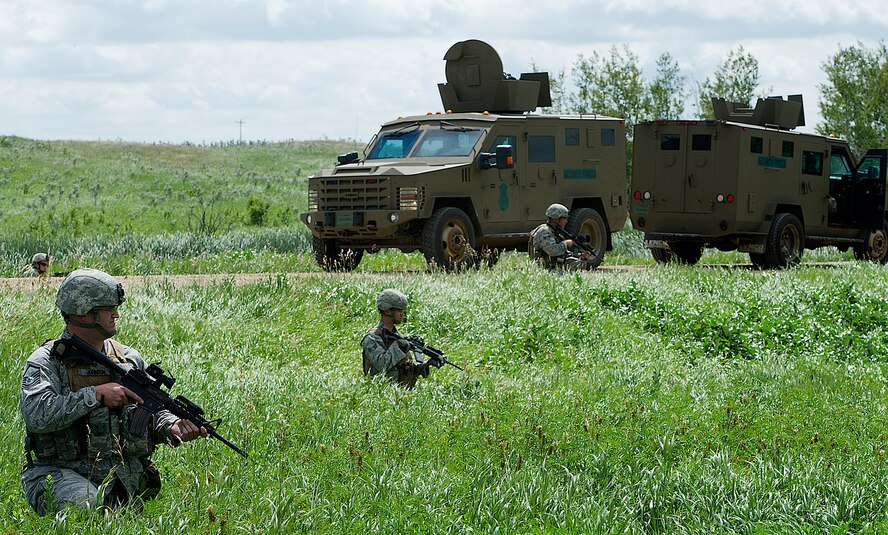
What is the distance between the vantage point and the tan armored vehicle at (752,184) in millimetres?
18359

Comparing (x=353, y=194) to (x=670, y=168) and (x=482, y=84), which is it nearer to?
(x=482, y=84)

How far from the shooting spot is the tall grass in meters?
6.11

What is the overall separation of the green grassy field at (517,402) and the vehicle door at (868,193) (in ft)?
9.98

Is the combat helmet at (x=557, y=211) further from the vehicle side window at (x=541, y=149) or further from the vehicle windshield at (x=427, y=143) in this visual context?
the vehicle side window at (x=541, y=149)

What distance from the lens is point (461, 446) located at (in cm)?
731

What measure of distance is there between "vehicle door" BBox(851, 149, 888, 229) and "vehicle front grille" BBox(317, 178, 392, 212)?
914 cm

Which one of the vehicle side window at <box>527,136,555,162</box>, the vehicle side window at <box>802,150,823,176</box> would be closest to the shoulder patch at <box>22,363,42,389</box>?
the vehicle side window at <box>527,136,555,162</box>

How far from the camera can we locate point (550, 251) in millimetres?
14734

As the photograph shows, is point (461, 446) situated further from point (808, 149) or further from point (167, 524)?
point (808, 149)

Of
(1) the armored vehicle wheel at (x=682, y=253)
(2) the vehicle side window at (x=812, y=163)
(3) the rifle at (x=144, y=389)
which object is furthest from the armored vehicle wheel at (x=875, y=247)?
(3) the rifle at (x=144, y=389)

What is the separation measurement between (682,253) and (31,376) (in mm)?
16959

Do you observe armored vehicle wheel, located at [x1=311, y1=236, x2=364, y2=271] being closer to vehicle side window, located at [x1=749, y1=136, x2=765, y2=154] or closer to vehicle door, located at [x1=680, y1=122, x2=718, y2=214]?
vehicle door, located at [x1=680, y1=122, x2=718, y2=214]

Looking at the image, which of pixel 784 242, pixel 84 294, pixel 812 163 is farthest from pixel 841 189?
pixel 84 294

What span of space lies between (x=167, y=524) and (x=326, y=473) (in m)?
1.23
